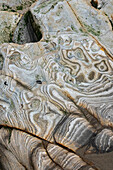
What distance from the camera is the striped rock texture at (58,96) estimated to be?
9.34 ft

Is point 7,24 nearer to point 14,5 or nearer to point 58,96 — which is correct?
point 14,5

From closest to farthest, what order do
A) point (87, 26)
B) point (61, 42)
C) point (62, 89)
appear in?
point (62, 89)
point (61, 42)
point (87, 26)

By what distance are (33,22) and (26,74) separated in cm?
138

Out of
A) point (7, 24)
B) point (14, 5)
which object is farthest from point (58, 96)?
point (14, 5)

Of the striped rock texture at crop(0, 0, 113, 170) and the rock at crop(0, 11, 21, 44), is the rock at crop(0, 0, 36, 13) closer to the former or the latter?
the rock at crop(0, 11, 21, 44)

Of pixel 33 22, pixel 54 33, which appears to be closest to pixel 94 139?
pixel 54 33

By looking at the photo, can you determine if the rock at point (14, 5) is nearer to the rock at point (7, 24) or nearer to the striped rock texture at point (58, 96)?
the rock at point (7, 24)

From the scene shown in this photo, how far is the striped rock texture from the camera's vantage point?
285 cm

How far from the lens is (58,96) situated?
10.9ft

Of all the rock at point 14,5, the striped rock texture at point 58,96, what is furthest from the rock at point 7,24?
the striped rock texture at point 58,96

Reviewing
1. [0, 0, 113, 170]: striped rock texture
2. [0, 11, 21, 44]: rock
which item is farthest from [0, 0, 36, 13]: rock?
[0, 0, 113, 170]: striped rock texture

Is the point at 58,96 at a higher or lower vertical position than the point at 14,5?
lower

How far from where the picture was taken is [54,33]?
4.08m

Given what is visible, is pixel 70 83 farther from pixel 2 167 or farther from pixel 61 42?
pixel 2 167
